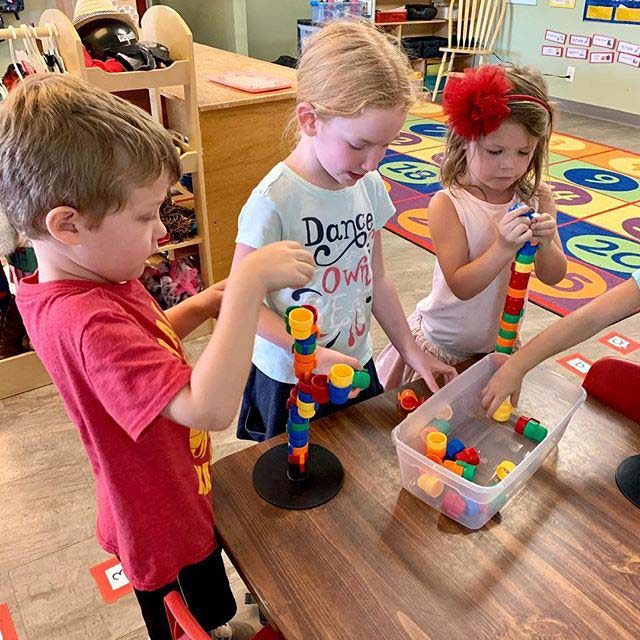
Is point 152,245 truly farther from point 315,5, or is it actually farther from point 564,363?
point 315,5

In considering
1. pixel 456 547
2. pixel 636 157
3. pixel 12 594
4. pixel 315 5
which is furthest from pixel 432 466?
pixel 315 5

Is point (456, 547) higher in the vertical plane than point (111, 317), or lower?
lower

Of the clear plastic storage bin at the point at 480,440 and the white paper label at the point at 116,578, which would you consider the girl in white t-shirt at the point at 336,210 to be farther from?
the white paper label at the point at 116,578

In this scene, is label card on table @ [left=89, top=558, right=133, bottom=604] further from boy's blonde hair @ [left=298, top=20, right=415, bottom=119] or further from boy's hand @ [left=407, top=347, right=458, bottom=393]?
boy's blonde hair @ [left=298, top=20, right=415, bottom=119]

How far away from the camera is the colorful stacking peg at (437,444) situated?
0.79 metres

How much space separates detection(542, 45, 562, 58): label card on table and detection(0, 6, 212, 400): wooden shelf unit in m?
3.96

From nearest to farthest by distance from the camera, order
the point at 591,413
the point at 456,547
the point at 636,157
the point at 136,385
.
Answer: the point at 136,385, the point at 456,547, the point at 591,413, the point at 636,157

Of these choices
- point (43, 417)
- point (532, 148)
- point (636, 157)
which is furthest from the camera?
point (636, 157)

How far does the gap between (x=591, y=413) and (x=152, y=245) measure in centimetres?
67

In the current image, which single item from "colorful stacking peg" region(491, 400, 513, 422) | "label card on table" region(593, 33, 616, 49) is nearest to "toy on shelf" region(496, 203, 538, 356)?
"colorful stacking peg" region(491, 400, 513, 422)

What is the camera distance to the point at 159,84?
1753 mm

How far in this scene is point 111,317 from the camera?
596mm

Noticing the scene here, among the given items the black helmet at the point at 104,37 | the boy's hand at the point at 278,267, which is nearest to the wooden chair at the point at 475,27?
the black helmet at the point at 104,37

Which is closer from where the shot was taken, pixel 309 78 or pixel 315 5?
pixel 309 78
